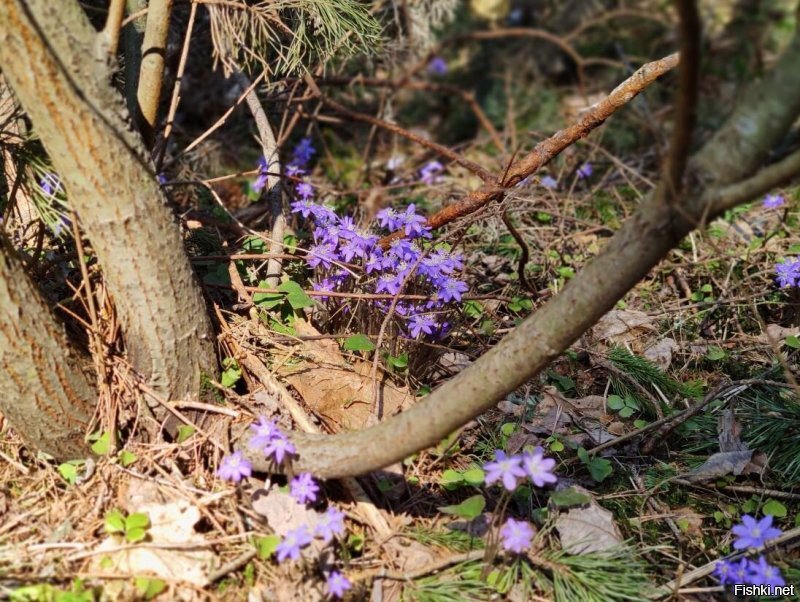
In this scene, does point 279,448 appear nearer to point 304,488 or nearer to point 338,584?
point 304,488

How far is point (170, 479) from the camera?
2.30 meters

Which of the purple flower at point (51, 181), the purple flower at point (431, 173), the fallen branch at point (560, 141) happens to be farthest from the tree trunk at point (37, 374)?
the purple flower at point (431, 173)

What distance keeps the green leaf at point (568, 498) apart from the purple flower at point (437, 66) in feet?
14.5

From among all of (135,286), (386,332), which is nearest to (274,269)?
(386,332)

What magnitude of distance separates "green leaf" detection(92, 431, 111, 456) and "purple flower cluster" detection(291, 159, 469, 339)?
0.98m

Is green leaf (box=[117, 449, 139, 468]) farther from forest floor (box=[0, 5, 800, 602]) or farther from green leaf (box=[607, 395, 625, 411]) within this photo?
green leaf (box=[607, 395, 625, 411])

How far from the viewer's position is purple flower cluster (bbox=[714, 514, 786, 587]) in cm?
216

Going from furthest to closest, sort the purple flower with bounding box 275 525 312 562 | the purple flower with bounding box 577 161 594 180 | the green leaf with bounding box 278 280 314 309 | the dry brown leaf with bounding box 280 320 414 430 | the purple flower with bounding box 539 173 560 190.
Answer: the purple flower with bounding box 577 161 594 180, the purple flower with bounding box 539 173 560 190, the green leaf with bounding box 278 280 314 309, the dry brown leaf with bounding box 280 320 414 430, the purple flower with bounding box 275 525 312 562

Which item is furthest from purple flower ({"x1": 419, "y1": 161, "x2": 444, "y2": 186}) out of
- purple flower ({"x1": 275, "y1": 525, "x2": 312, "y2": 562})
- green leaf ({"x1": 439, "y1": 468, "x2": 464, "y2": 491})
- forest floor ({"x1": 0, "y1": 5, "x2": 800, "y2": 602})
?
purple flower ({"x1": 275, "y1": 525, "x2": 312, "y2": 562})

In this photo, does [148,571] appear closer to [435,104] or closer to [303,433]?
[303,433]

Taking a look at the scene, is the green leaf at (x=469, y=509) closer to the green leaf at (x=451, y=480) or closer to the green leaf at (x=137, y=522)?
the green leaf at (x=451, y=480)

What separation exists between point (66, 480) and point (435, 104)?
176 inches

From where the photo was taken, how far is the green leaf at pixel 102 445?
2334 millimetres

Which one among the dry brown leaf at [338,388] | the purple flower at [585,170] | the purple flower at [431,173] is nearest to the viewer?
the dry brown leaf at [338,388]
